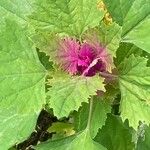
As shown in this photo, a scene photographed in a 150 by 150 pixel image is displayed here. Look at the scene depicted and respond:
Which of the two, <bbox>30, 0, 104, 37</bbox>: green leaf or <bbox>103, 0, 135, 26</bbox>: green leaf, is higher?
<bbox>103, 0, 135, 26</bbox>: green leaf

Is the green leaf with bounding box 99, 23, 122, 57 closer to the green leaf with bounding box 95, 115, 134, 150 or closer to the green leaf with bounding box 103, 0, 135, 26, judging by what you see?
the green leaf with bounding box 103, 0, 135, 26

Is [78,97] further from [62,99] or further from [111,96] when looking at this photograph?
[111,96]

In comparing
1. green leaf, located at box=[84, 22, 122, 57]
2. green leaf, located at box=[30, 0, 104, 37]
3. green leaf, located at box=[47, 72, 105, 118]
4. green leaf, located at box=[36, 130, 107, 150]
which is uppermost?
green leaf, located at box=[30, 0, 104, 37]

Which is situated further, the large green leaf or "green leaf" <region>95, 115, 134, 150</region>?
"green leaf" <region>95, 115, 134, 150</region>

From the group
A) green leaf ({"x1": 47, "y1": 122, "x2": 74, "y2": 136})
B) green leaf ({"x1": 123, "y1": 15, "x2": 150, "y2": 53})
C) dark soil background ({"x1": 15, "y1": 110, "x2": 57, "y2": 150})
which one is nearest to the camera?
green leaf ({"x1": 123, "y1": 15, "x2": 150, "y2": 53})

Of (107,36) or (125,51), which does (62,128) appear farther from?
(107,36)

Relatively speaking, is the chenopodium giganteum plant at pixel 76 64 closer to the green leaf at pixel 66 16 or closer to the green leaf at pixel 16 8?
the green leaf at pixel 66 16

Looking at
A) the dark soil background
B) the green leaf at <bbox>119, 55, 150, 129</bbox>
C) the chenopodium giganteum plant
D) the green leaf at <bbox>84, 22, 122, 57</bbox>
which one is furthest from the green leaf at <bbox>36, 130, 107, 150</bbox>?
the dark soil background
